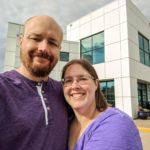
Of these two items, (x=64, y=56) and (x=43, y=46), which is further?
(x=64, y=56)

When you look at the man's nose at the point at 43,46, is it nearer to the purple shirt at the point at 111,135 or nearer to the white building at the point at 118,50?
the purple shirt at the point at 111,135

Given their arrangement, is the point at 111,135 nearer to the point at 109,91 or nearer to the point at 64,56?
the point at 109,91

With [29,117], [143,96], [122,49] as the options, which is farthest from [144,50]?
[29,117]

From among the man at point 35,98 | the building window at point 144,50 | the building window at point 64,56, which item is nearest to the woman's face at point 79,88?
the man at point 35,98

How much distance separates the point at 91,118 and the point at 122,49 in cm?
1449

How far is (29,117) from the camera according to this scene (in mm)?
1639

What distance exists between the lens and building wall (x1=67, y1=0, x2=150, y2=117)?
15.3m

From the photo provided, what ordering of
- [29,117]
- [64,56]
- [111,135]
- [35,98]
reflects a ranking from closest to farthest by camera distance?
[111,135], [29,117], [35,98], [64,56]

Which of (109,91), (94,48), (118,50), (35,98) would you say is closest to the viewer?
(35,98)

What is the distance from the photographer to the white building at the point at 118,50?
50.8ft

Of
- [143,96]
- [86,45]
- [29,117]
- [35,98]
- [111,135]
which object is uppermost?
[86,45]

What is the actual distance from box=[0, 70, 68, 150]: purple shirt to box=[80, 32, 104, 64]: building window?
15395 millimetres

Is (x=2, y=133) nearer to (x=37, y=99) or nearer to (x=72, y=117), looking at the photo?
(x=37, y=99)

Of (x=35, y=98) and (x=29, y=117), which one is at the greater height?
(x=35, y=98)
